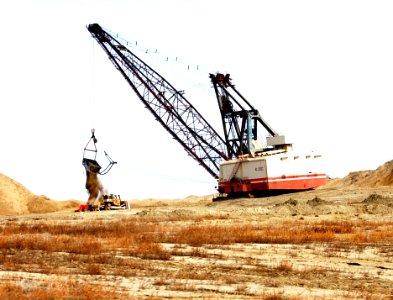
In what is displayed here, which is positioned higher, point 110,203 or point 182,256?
point 110,203

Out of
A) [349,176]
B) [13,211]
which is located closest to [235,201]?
[13,211]

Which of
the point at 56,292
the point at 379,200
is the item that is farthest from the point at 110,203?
the point at 56,292

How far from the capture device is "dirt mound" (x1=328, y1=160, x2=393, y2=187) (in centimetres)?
8219

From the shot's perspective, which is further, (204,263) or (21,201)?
(21,201)

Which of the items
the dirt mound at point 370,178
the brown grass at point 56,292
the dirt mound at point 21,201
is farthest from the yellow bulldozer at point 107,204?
the brown grass at point 56,292

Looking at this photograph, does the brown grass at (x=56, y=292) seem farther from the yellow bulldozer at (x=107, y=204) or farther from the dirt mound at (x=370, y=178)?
the dirt mound at (x=370, y=178)

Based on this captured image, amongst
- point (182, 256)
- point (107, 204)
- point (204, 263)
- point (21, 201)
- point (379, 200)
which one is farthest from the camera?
point (21, 201)

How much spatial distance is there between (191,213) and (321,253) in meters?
24.9

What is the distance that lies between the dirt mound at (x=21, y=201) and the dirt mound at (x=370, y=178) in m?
40.6

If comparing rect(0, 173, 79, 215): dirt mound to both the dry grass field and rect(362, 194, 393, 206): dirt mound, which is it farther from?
the dry grass field

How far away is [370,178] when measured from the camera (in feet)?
290

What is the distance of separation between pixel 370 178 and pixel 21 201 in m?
49.1

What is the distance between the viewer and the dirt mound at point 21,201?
3211 inches

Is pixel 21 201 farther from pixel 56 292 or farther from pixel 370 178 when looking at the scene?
pixel 56 292
